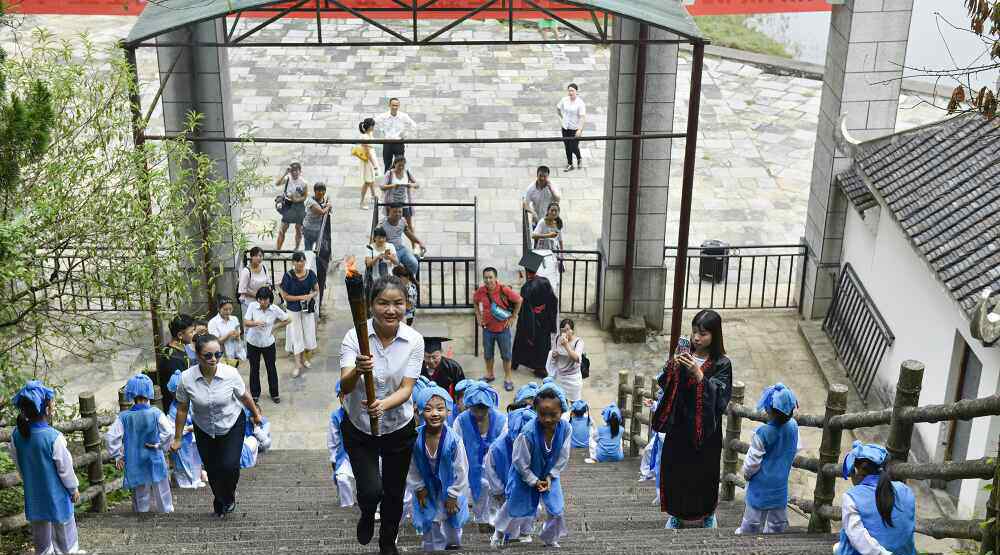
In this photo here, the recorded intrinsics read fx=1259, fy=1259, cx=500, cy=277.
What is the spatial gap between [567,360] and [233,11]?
477 cm

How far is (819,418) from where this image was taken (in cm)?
890

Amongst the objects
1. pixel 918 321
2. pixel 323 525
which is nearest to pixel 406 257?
pixel 918 321

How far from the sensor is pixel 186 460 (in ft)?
35.2

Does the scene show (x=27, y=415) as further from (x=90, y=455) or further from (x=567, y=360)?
(x=567, y=360)

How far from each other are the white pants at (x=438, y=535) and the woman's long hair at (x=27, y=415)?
270 centimetres

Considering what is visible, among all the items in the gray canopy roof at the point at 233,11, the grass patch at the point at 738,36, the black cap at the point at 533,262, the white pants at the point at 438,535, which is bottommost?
the white pants at the point at 438,535

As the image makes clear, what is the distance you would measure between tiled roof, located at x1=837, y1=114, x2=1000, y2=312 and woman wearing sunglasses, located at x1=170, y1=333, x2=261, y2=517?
6.46 m

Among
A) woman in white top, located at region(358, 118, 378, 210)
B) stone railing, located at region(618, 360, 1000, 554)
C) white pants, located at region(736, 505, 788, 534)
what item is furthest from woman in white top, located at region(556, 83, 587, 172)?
white pants, located at region(736, 505, 788, 534)

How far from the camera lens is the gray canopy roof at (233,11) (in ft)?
37.6

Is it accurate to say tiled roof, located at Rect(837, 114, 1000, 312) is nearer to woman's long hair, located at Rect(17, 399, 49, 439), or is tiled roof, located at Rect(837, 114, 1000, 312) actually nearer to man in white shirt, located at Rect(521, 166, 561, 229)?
man in white shirt, located at Rect(521, 166, 561, 229)

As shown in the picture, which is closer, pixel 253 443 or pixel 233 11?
pixel 233 11

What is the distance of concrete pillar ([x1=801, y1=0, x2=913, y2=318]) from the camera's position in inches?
582

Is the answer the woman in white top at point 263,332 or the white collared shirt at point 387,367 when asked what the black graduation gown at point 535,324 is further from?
the white collared shirt at point 387,367

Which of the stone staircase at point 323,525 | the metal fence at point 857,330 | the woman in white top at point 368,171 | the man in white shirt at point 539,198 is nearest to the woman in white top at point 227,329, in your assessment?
the stone staircase at point 323,525
